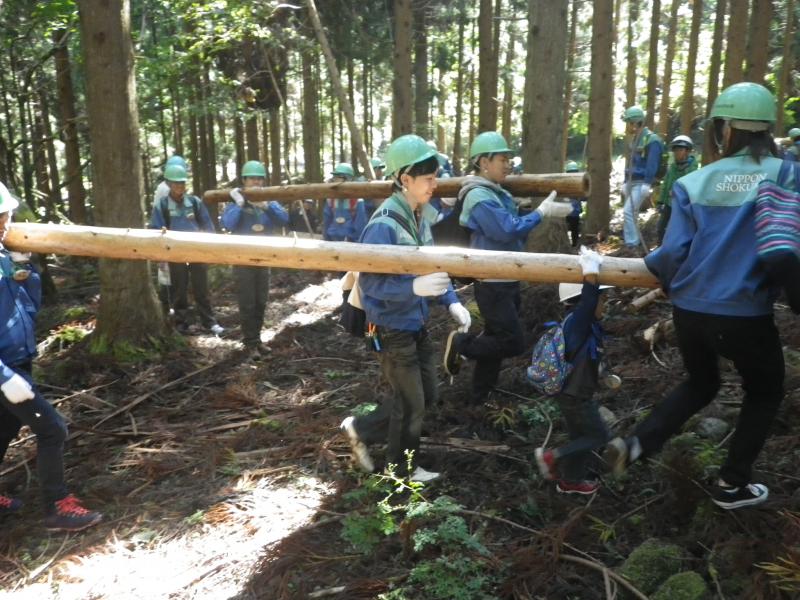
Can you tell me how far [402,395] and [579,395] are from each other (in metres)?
1.18

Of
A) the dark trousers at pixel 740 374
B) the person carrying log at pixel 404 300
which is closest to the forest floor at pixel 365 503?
the dark trousers at pixel 740 374

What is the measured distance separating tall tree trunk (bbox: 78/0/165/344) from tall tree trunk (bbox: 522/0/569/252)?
203 inches

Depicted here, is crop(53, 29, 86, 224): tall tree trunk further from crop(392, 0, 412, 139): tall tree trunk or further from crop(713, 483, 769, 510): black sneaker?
crop(713, 483, 769, 510): black sneaker

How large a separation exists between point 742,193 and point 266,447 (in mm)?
4085

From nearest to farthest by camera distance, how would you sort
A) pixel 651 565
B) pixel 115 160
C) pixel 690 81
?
pixel 651 565 < pixel 115 160 < pixel 690 81

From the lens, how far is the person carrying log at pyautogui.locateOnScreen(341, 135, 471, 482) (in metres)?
4.11

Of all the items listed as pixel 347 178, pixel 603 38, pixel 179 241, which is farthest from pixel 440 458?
pixel 603 38

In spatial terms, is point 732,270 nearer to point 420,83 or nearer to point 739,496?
point 739,496

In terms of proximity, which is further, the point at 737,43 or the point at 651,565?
the point at 737,43

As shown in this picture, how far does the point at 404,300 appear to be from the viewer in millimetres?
4090

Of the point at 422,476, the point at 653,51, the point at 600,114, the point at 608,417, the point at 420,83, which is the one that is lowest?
the point at 422,476

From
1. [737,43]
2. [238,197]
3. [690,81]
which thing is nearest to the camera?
[238,197]

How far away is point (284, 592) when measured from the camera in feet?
11.4

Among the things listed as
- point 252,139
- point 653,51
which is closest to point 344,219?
point 252,139
